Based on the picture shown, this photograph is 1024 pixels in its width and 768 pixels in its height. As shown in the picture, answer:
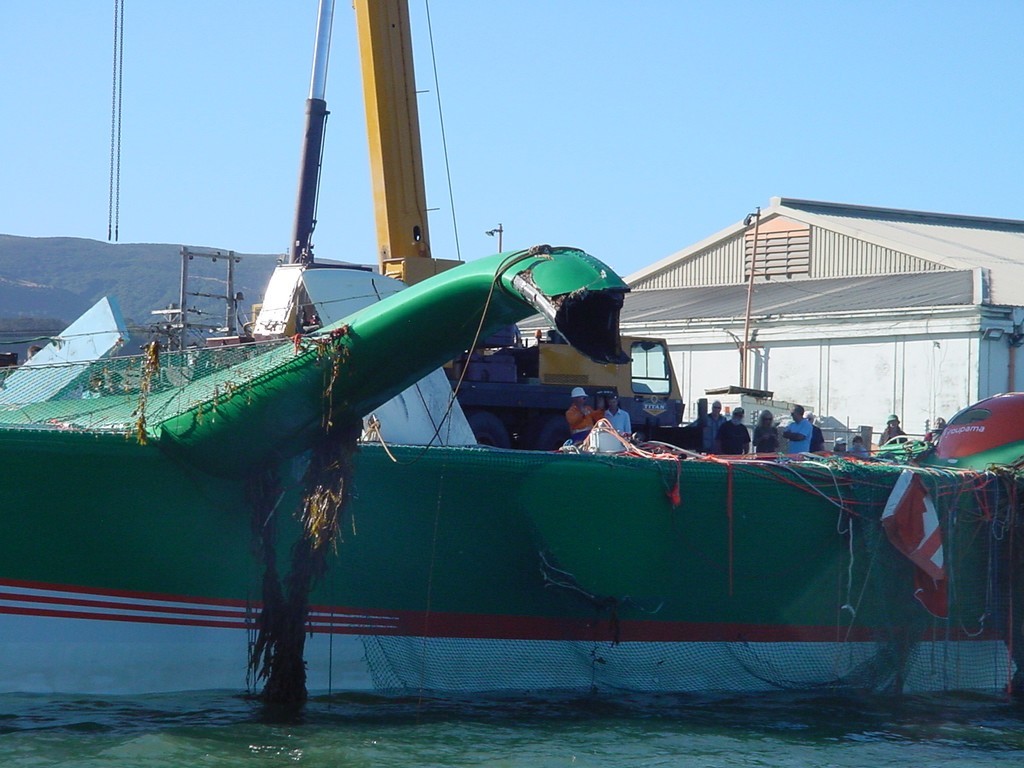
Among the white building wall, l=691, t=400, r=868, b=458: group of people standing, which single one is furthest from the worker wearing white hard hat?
the white building wall

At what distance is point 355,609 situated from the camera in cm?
769

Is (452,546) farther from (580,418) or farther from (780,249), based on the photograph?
(780,249)

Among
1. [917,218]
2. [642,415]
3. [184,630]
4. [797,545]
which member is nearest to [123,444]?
[184,630]

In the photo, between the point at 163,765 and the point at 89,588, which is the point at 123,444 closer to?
the point at 89,588

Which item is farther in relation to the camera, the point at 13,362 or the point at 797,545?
the point at 13,362

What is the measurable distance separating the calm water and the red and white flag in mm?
998

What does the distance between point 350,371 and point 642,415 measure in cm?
1222

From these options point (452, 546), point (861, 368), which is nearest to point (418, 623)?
point (452, 546)

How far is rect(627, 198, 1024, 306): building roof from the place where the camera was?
3369 centimetres

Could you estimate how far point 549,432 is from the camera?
17203 mm

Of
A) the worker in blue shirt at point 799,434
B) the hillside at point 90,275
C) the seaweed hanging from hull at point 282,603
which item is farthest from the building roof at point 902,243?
the hillside at point 90,275

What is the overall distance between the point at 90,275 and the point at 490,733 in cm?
14850

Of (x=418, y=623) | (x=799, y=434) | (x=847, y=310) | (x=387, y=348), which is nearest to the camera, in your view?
(x=387, y=348)

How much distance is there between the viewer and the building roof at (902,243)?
3369 centimetres
